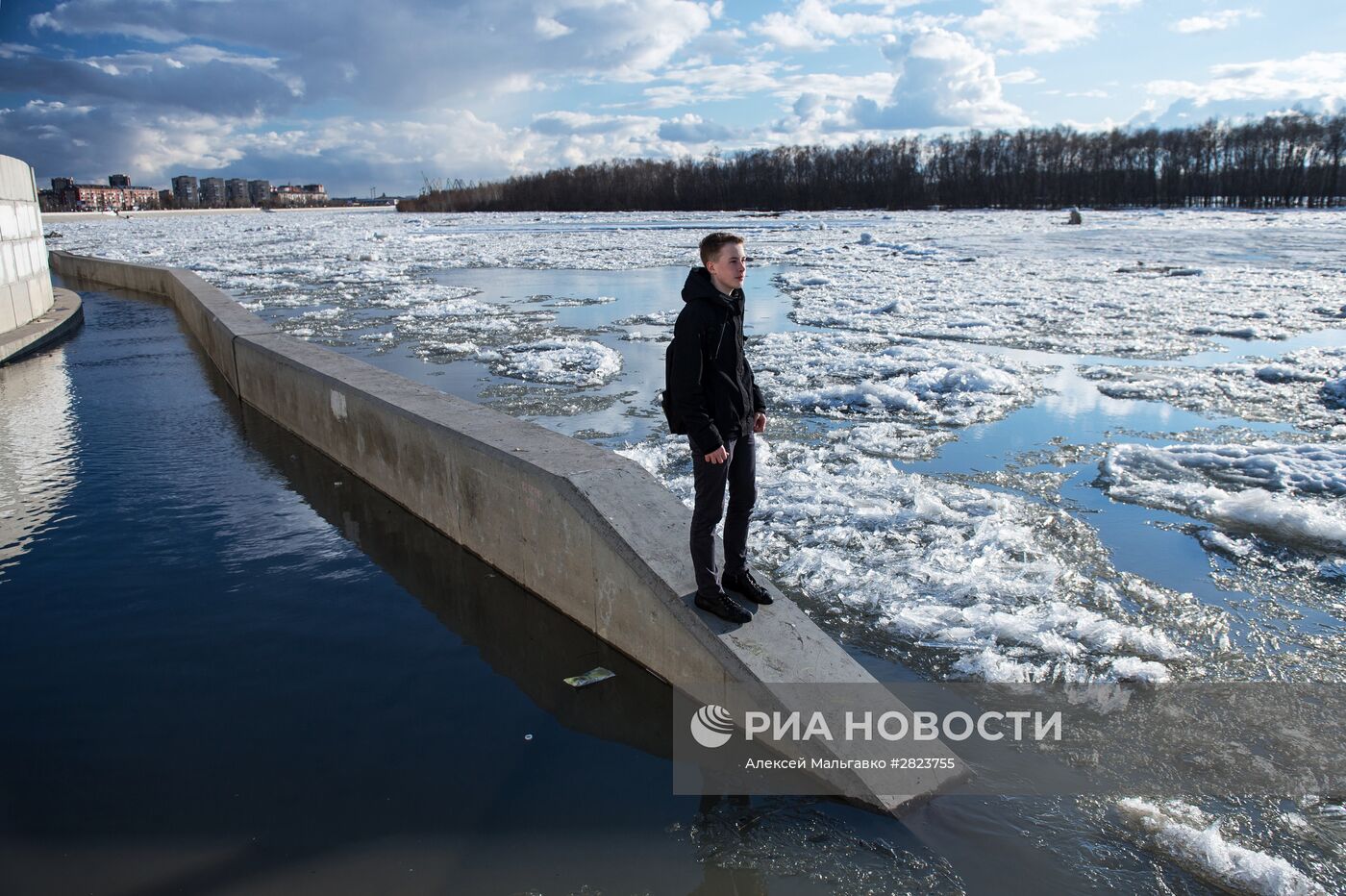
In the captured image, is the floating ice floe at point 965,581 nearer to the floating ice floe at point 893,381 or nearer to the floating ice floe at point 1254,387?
the floating ice floe at point 893,381

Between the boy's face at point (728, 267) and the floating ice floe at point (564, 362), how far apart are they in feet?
22.7

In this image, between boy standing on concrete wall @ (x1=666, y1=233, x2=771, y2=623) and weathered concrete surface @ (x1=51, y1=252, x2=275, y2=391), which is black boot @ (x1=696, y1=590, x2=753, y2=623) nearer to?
boy standing on concrete wall @ (x1=666, y1=233, x2=771, y2=623)

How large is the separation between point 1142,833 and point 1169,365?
1019 centimetres

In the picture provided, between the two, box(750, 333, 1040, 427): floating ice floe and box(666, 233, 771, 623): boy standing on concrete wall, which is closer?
box(666, 233, 771, 623): boy standing on concrete wall

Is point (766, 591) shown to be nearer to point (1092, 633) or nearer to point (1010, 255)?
point (1092, 633)

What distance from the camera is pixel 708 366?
156 inches

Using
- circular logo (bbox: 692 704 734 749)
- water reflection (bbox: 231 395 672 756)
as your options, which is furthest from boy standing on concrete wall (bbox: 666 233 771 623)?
water reflection (bbox: 231 395 672 756)

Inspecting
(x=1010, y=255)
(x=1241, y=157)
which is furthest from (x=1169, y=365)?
(x=1241, y=157)

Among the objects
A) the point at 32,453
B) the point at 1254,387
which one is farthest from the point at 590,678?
the point at 1254,387

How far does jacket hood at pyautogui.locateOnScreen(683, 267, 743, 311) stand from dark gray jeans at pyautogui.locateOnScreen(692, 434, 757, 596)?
604 millimetres

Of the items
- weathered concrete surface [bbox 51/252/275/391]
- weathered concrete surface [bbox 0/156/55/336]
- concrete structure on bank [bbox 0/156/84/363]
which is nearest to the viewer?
weathered concrete surface [bbox 51/252/275/391]

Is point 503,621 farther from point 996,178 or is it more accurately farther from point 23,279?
point 996,178

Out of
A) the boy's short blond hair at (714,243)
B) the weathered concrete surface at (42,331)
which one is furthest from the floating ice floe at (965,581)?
the weathered concrete surface at (42,331)

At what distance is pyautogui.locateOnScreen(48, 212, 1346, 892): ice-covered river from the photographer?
453cm
